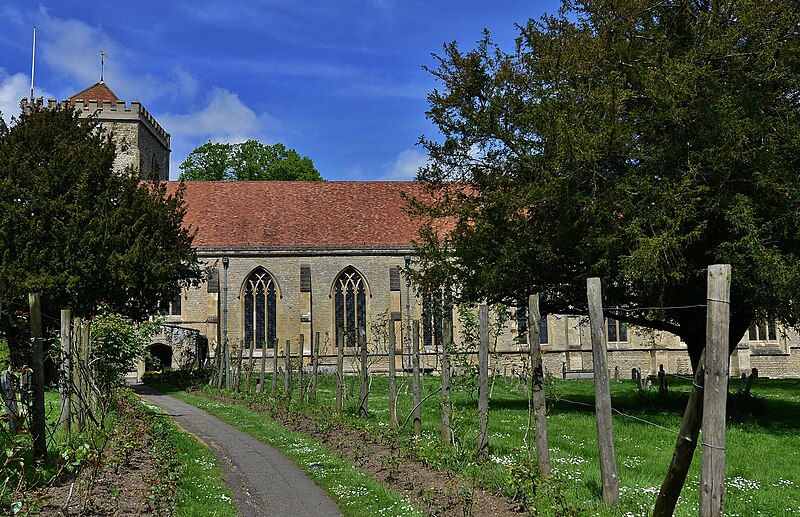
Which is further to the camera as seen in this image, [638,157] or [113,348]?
[638,157]

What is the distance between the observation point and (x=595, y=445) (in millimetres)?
13359

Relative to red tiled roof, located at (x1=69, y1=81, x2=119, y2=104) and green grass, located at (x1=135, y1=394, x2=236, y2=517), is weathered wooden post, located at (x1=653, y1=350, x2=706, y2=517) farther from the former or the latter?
red tiled roof, located at (x1=69, y1=81, x2=119, y2=104)

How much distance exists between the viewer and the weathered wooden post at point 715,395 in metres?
5.23

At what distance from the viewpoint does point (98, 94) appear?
145ft

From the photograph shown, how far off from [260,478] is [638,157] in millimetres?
10909

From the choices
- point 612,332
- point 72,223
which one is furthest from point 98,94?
point 612,332

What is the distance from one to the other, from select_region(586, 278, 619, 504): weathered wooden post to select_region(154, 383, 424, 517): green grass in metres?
2.11

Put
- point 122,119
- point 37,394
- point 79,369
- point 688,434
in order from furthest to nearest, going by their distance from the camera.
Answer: point 122,119 → point 79,369 → point 37,394 → point 688,434

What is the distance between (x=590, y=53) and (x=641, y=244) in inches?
206

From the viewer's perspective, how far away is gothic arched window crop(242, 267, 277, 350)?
38.7 m

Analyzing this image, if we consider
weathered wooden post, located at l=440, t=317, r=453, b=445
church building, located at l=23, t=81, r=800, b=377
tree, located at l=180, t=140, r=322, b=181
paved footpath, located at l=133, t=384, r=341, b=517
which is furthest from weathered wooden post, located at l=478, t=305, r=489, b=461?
tree, located at l=180, t=140, r=322, b=181

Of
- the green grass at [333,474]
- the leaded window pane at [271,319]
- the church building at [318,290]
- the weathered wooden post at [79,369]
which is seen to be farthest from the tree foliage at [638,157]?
the leaded window pane at [271,319]

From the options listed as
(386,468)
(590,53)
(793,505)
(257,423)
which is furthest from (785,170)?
(257,423)

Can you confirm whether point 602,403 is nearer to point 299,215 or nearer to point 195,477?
point 195,477
